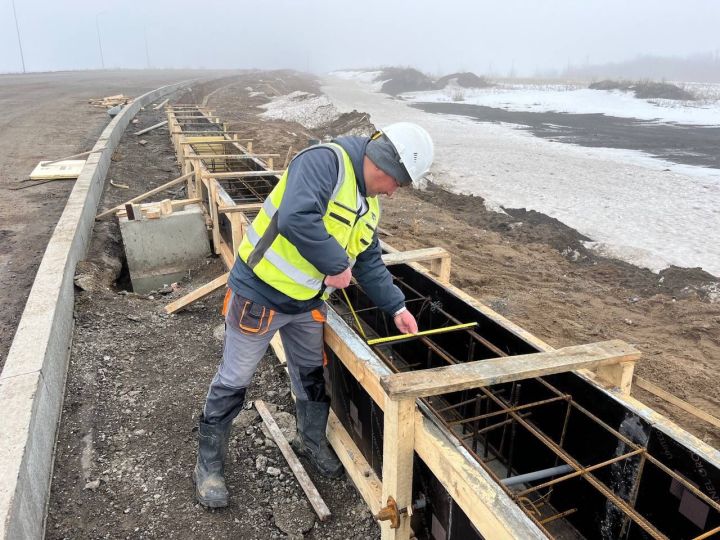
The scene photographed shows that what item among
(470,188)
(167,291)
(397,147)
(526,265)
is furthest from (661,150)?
(397,147)

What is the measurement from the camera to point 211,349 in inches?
189

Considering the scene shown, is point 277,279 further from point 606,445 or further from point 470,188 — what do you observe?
point 470,188

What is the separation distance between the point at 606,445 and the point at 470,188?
33.1ft

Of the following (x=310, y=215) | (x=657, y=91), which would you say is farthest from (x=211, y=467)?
(x=657, y=91)

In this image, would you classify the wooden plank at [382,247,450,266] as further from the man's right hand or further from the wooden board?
the wooden board

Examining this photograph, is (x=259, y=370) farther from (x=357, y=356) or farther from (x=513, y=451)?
(x=513, y=451)

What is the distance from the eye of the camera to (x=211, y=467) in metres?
3.09

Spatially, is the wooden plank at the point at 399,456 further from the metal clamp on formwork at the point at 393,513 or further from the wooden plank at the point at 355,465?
the wooden plank at the point at 355,465

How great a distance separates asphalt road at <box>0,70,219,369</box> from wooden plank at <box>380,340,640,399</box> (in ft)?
10.2

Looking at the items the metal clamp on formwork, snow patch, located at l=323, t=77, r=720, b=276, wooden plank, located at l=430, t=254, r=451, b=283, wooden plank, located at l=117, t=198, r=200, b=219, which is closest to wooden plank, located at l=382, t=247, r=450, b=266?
wooden plank, located at l=430, t=254, r=451, b=283

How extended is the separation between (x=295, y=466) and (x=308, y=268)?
138 cm

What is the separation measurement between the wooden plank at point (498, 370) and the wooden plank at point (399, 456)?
104mm

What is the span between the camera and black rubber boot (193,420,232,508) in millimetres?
3029

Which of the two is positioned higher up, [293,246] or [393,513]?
[293,246]
